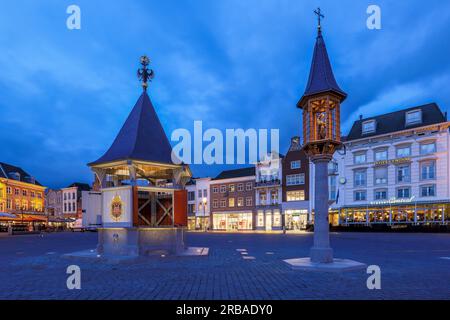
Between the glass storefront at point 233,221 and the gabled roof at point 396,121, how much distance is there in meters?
25.0

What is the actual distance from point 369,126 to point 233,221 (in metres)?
32.6

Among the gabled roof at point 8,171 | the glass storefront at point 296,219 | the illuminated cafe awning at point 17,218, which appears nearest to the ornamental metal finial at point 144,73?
the illuminated cafe awning at point 17,218

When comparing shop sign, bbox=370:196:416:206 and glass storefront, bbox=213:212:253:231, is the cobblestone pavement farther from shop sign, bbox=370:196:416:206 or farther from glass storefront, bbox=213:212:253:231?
glass storefront, bbox=213:212:253:231

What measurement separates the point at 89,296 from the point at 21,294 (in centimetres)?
179

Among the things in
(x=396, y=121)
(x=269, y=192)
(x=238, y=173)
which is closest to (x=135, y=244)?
(x=396, y=121)

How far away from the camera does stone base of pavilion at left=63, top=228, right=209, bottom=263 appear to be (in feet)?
54.1

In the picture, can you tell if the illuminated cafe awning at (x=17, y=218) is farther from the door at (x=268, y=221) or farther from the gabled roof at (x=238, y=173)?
the door at (x=268, y=221)

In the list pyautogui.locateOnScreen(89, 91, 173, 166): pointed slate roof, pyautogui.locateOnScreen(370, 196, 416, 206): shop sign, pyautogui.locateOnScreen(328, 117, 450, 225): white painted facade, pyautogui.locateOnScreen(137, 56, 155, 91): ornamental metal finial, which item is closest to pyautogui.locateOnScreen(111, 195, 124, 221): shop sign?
pyautogui.locateOnScreen(89, 91, 173, 166): pointed slate roof

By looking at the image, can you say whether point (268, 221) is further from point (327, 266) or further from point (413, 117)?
point (327, 266)

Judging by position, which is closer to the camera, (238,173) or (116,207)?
(116,207)

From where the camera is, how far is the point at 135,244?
653 inches

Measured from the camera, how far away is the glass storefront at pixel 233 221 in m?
71.2
